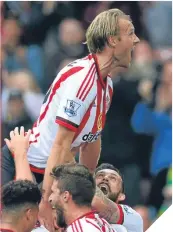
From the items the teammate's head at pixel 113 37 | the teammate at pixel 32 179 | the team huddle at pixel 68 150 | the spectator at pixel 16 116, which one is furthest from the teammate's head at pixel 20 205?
the spectator at pixel 16 116

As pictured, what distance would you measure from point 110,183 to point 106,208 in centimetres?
39

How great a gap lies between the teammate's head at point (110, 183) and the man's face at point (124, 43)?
2.38 feet

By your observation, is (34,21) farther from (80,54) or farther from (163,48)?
(163,48)

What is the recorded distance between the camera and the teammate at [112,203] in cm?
529

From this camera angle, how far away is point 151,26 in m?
9.35

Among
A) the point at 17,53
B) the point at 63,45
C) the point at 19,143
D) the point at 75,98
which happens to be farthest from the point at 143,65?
the point at 75,98

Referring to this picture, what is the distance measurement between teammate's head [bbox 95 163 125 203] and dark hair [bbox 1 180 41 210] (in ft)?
2.51

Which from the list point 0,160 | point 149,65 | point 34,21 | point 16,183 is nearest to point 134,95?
point 149,65

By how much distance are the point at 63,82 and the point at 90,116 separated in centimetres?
26

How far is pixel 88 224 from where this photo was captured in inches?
189

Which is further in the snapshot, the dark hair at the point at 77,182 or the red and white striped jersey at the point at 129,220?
the red and white striped jersey at the point at 129,220

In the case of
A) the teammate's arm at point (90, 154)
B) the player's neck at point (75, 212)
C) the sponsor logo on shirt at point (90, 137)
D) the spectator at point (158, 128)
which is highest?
the sponsor logo on shirt at point (90, 137)

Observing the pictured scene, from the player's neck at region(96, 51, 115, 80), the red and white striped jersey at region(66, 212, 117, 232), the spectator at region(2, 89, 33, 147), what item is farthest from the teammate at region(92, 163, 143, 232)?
the spectator at region(2, 89, 33, 147)

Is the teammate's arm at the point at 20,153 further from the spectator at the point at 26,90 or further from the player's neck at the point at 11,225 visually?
the spectator at the point at 26,90
